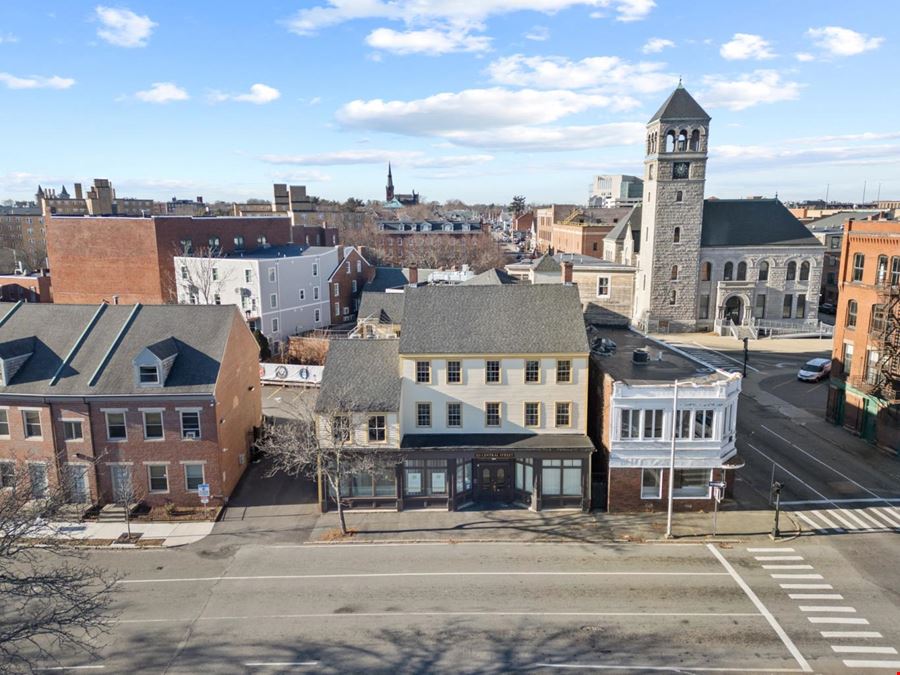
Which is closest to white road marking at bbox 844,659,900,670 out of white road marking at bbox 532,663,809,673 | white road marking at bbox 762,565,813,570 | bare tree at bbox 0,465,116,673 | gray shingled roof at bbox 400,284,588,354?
white road marking at bbox 532,663,809,673

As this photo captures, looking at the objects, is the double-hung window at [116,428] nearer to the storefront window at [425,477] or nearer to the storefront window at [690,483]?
A: the storefront window at [425,477]

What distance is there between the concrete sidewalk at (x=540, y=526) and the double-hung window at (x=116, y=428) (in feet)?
36.7

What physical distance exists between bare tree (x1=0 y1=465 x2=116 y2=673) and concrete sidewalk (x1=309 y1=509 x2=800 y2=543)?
390 inches

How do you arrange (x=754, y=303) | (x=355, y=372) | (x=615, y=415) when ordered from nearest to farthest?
(x=615, y=415)
(x=355, y=372)
(x=754, y=303)

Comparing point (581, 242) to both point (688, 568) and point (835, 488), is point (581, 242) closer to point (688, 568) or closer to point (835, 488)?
point (835, 488)

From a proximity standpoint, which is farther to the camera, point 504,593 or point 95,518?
point 95,518

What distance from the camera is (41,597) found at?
18125mm

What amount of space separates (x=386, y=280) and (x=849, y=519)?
5943 centimetres

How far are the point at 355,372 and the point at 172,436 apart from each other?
987cm

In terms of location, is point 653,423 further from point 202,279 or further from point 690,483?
point 202,279

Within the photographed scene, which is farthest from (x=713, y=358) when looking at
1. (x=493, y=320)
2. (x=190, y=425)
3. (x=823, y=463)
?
(x=190, y=425)

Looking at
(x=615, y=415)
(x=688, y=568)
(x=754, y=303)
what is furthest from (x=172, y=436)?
(x=754, y=303)

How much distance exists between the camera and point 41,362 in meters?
34.1

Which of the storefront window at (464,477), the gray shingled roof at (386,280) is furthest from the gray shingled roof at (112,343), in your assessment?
the gray shingled roof at (386,280)
